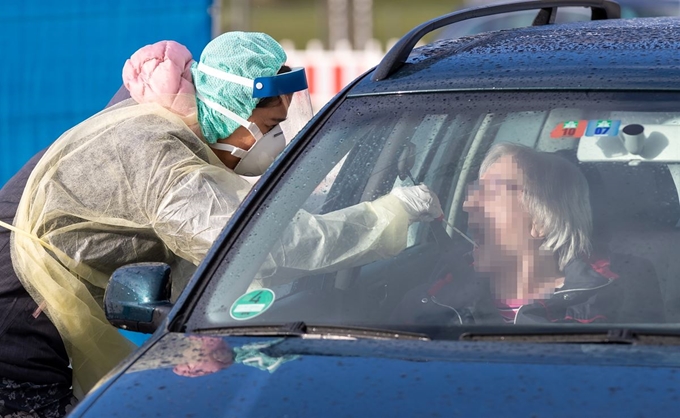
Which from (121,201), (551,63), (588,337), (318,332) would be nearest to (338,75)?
(121,201)

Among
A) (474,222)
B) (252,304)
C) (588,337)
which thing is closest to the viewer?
(588,337)

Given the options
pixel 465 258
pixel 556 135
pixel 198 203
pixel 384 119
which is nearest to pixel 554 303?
pixel 465 258

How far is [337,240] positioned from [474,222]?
352mm

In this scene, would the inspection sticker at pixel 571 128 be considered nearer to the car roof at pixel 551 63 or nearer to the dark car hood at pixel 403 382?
the car roof at pixel 551 63

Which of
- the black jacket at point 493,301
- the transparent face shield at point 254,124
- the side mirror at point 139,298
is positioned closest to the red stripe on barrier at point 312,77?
the transparent face shield at point 254,124

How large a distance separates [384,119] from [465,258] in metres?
0.43

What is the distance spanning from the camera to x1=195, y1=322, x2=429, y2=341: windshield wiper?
245cm

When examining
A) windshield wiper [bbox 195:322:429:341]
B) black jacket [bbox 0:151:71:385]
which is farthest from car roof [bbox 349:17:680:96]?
black jacket [bbox 0:151:71:385]

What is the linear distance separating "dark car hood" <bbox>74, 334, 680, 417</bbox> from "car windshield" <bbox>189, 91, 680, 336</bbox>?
180 mm

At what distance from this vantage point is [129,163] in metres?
Answer: 3.26

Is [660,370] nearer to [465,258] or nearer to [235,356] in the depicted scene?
[465,258]

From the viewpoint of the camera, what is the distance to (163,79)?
11.6ft

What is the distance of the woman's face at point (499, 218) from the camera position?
2.67 m

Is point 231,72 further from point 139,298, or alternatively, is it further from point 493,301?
point 493,301
